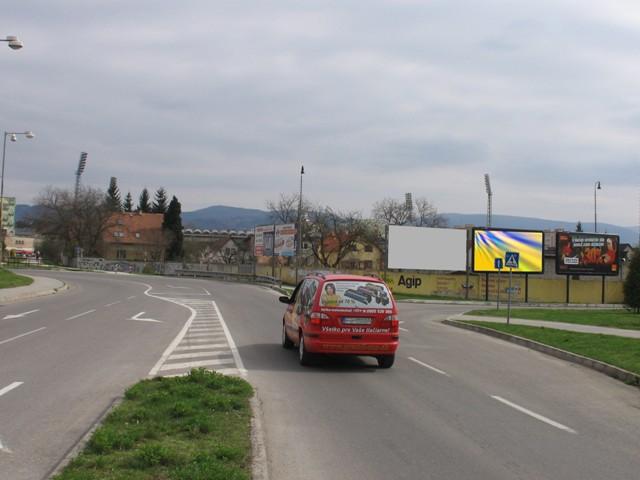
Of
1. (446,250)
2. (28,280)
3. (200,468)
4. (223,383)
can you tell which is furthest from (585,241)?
(200,468)

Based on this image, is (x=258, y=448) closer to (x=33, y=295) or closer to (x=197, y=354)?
(x=197, y=354)

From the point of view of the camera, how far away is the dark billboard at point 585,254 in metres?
55.8

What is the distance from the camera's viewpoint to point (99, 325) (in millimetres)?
20656

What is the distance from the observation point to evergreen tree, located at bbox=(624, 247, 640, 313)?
33.2 meters

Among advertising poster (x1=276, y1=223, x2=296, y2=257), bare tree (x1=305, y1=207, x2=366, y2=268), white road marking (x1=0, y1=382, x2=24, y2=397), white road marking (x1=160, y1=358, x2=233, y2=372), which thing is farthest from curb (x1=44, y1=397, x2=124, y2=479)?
bare tree (x1=305, y1=207, x2=366, y2=268)

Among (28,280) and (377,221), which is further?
(377,221)

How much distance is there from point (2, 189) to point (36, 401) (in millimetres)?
41131

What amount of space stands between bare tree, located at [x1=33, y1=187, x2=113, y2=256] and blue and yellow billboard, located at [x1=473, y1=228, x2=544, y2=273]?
66.2 meters

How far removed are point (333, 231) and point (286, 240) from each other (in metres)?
31.0

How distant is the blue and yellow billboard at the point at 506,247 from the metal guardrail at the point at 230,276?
53.7ft

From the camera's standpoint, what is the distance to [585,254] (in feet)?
184

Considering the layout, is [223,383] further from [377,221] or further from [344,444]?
[377,221]

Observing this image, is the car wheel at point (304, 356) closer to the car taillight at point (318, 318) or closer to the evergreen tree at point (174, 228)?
the car taillight at point (318, 318)

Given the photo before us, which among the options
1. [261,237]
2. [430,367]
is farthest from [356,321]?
[261,237]
